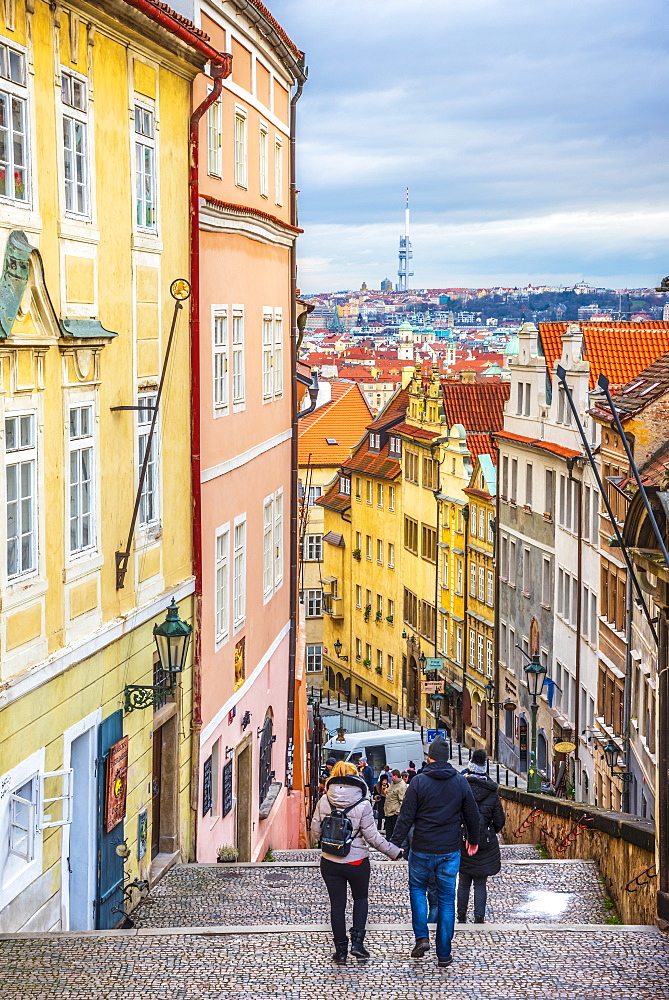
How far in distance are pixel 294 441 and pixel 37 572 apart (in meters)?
14.8

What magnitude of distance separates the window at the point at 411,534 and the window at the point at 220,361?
40317mm

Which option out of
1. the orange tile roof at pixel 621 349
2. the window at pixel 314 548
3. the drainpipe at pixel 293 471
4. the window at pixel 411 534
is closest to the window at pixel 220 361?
the drainpipe at pixel 293 471

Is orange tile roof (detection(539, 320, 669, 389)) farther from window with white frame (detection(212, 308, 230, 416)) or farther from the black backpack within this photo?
the black backpack

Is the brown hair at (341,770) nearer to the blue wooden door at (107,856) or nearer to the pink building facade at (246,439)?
the blue wooden door at (107,856)

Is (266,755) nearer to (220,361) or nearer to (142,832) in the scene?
(220,361)

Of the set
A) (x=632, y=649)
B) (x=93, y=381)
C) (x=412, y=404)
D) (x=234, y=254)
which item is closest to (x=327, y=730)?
(x=412, y=404)

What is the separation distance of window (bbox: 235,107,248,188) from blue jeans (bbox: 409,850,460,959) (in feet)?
37.8

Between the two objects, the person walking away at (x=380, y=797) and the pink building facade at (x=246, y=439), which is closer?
the pink building facade at (x=246, y=439)

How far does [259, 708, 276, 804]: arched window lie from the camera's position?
2189cm

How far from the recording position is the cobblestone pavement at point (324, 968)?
29.7 ft

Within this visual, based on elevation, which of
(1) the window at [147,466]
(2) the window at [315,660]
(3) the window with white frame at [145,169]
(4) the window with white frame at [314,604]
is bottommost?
(2) the window at [315,660]

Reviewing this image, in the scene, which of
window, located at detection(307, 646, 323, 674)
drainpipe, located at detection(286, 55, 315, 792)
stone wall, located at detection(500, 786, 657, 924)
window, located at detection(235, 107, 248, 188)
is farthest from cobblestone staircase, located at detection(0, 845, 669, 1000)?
window, located at detection(307, 646, 323, 674)

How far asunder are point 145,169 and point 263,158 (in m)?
7.95

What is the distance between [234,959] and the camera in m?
9.82
